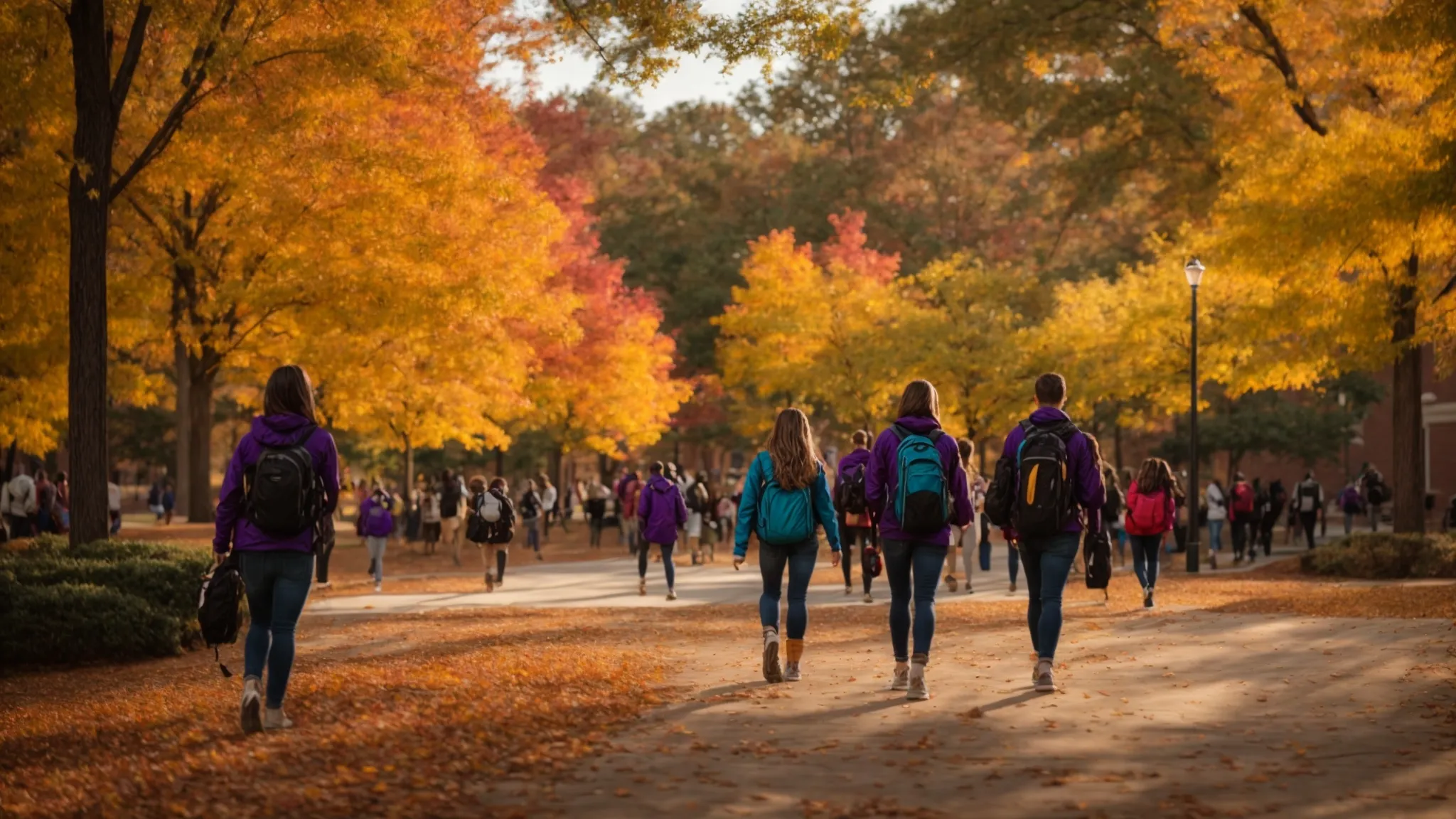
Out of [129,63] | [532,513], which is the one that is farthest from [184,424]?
[129,63]

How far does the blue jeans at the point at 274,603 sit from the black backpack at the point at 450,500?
20439mm

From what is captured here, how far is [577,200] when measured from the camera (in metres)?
38.4

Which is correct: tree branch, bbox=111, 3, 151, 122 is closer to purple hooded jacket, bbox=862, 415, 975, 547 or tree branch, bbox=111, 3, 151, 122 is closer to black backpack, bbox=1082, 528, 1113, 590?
purple hooded jacket, bbox=862, 415, 975, 547

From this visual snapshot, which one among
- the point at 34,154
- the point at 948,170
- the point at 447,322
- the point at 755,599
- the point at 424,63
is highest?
the point at 948,170

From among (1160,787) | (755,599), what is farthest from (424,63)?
(1160,787)

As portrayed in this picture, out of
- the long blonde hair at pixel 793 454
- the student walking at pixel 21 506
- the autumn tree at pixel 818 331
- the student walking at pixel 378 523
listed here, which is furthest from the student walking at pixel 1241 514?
the student walking at pixel 21 506

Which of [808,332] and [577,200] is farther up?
[577,200]

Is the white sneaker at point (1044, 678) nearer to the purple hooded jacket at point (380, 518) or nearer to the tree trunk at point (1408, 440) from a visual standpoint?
the purple hooded jacket at point (380, 518)

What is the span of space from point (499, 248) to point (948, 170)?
29.1 meters

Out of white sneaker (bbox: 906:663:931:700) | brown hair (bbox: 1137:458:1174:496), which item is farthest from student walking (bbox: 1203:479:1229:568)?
white sneaker (bbox: 906:663:931:700)

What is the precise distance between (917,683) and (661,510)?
9.78m

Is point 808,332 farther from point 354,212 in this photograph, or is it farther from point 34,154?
point 34,154

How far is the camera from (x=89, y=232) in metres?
14.4

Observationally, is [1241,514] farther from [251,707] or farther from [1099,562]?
[251,707]
